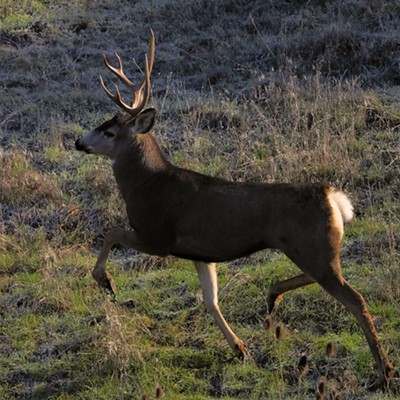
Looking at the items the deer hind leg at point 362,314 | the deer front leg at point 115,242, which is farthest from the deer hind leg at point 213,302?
the deer hind leg at point 362,314

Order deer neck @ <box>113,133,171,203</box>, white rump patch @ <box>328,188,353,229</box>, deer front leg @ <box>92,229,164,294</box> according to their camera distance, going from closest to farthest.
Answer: white rump patch @ <box>328,188,353,229</box> < deer front leg @ <box>92,229,164,294</box> < deer neck @ <box>113,133,171,203</box>

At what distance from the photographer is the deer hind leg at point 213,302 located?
723cm

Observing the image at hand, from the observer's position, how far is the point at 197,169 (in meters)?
10.9

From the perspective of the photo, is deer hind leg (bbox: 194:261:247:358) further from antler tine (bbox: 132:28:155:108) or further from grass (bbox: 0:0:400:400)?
antler tine (bbox: 132:28:155:108)

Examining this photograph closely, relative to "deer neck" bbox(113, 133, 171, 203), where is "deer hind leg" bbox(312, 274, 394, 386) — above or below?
below

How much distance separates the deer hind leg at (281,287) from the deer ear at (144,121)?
5.27 feet

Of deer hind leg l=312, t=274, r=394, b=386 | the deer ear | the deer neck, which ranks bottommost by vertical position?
deer hind leg l=312, t=274, r=394, b=386

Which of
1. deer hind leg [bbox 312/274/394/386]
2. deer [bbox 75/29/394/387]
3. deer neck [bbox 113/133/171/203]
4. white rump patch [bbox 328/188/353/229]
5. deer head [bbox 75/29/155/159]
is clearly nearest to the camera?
deer hind leg [bbox 312/274/394/386]

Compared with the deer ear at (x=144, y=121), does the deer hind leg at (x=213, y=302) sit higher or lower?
lower

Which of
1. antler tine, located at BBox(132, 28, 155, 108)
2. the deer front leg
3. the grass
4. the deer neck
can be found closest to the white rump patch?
the grass

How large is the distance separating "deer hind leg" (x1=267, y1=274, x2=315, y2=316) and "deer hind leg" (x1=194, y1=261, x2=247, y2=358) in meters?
0.37

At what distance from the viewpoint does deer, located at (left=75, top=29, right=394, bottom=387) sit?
668 cm

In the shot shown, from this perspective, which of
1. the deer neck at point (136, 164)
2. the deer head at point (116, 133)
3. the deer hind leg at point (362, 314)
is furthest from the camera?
the deer head at point (116, 133)

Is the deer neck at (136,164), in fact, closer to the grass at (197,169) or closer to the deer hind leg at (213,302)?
the deer hind leg at (213,302)
